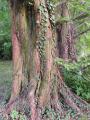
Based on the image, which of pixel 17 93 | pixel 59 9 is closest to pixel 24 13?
pixel 17 93

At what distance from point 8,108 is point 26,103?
0.48m

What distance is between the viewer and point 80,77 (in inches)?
388

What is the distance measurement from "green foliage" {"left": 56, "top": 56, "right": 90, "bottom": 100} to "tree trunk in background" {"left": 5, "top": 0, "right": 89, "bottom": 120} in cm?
108

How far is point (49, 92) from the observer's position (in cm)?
820

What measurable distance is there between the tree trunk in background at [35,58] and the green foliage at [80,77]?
1.08 metres

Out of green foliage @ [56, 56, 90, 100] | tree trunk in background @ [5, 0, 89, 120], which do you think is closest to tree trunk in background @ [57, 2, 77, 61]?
green foliage @ [56, 56, 90, 100]

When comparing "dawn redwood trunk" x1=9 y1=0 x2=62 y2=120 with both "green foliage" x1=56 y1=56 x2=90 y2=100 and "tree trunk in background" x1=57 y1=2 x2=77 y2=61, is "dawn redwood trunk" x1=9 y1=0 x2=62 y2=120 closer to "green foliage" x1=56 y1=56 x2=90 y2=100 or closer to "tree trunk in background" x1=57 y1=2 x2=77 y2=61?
"green foliage" x1=56 y1=56 x2=90 y2=100

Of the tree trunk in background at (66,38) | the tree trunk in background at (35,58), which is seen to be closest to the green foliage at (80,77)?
the tree trunk in background at (35,58)

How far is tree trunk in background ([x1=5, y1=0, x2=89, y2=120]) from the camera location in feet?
26.1

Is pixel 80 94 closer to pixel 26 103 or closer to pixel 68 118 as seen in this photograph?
pixel 68 118

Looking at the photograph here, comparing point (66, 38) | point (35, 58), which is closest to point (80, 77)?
point (66, 38)

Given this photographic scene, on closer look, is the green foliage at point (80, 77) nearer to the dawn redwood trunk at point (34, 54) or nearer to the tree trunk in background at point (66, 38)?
the dawn redwood trunk at point (34, 54)

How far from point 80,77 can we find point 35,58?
7.63 feet

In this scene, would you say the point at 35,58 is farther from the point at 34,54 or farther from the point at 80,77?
the point at 80,77
